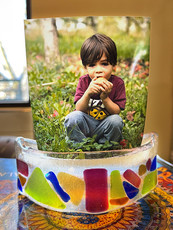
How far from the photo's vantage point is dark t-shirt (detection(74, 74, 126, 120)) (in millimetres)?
448

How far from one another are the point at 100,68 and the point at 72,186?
19cm

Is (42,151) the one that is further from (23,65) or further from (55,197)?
(23,65)

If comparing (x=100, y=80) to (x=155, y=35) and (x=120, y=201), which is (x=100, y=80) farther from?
(x=155, y=35)

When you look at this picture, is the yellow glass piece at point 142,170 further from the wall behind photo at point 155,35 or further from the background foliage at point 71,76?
the wall behind photo at point 155,35

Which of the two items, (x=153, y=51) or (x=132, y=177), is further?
(x=153, y=51)

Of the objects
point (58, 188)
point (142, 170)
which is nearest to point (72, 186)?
point (58, 188)

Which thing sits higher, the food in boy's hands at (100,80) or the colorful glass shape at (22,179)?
the food in boy's hands at (100,80)

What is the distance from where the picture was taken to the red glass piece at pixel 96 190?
1.45 ft

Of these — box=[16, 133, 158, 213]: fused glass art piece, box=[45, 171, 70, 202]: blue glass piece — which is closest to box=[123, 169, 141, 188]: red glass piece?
box=[16, 133, 158, 213]: fused glass art piece

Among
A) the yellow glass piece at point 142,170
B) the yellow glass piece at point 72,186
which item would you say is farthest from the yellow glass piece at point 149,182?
the yellow glass piece at point 72,186

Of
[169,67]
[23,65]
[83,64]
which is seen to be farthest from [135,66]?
[23,65]

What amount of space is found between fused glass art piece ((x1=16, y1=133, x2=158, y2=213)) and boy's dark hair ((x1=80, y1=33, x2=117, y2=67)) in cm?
15

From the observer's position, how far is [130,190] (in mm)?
466

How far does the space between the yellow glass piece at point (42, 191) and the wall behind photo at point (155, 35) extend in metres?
0.83
